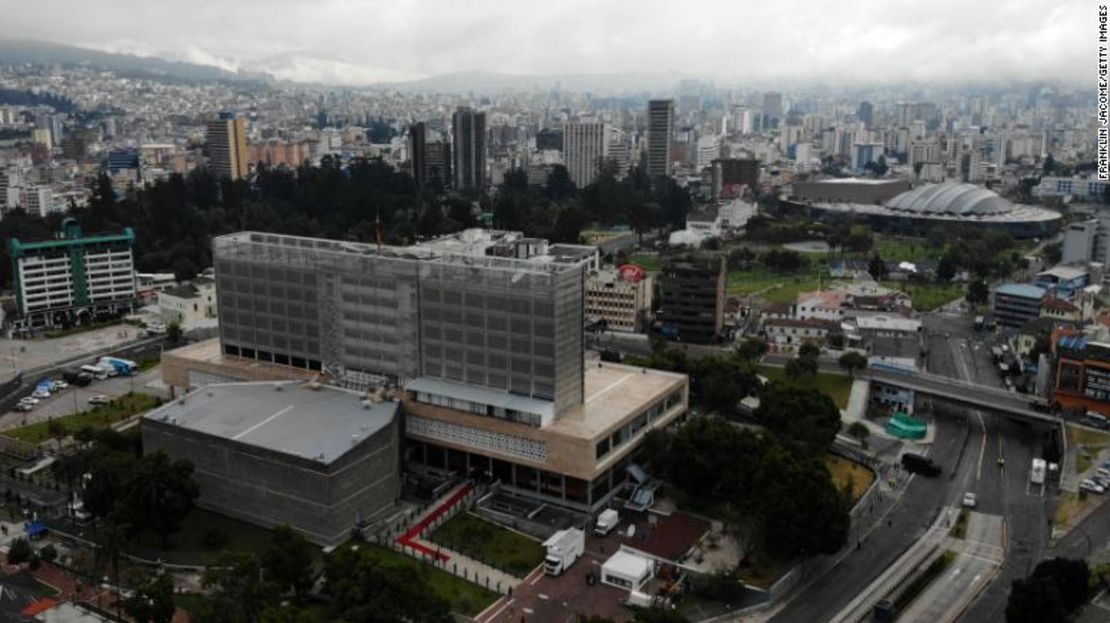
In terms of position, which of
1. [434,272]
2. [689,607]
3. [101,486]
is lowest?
[689,607]

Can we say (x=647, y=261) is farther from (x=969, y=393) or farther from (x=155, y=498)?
(x=155, y=498)

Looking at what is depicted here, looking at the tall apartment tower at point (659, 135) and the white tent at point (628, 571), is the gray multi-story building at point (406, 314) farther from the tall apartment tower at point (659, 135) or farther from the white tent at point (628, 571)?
the tall apartment tower at point (659, 135)

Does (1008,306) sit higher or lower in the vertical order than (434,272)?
lower

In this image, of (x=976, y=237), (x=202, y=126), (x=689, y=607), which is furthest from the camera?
(x=202, y=126)

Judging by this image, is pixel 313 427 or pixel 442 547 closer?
pixel 442 547

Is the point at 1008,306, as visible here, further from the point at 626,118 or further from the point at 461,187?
the point at 626,118

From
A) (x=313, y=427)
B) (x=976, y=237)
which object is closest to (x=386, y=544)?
(x=313, y=427)

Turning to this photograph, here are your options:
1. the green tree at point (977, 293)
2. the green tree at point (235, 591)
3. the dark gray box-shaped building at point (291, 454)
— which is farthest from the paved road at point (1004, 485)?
the green tree at point (235, 591)
